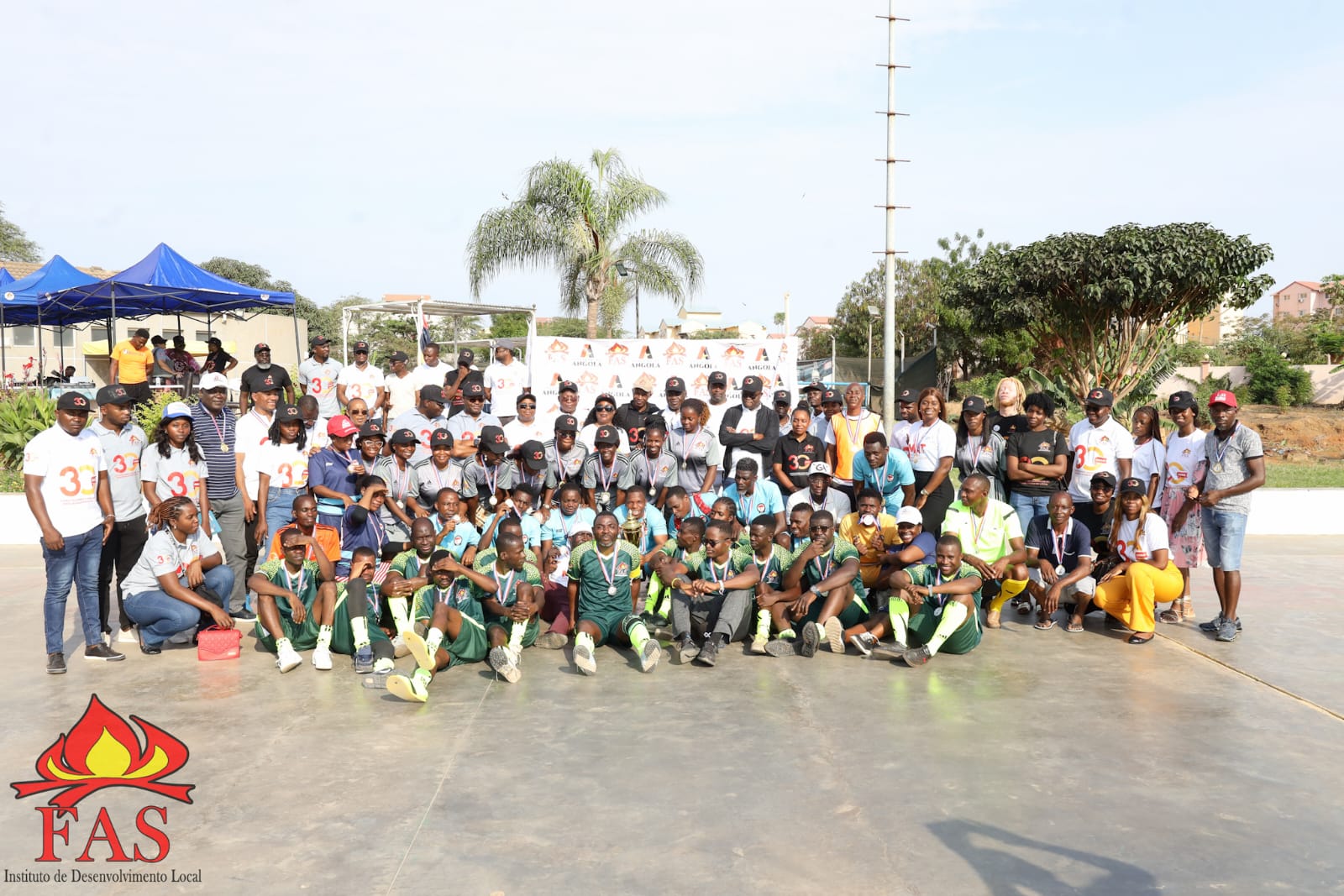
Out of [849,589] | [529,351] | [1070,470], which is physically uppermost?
[529,351]

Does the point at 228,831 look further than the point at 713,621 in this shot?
No

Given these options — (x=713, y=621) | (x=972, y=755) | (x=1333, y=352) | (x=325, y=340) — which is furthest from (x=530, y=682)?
(x=1333, y=352)

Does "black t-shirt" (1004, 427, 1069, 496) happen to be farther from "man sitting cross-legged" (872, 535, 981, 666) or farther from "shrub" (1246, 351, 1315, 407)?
"shrub" (1246, 351, 1315, 407)

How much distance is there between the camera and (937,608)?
6953 mm

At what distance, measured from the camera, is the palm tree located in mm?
20828

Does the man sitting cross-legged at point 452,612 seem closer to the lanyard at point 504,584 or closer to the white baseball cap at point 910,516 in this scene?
the lanyard at point 504,584

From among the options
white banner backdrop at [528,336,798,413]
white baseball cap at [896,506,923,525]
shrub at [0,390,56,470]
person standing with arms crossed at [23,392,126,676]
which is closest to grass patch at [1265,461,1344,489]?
white banner backdrop at [528,336,798,413]

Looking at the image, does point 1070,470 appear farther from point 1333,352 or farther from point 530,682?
point 1333,352

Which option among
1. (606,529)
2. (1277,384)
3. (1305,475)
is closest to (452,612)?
(606,529)

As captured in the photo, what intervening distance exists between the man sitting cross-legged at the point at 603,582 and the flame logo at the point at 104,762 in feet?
8.96

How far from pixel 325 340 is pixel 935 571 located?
7095 millimetres

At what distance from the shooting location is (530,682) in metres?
6.23

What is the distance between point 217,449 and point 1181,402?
758 centimetres

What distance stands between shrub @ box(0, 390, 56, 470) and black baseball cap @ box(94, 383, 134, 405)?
9101 millimetres
